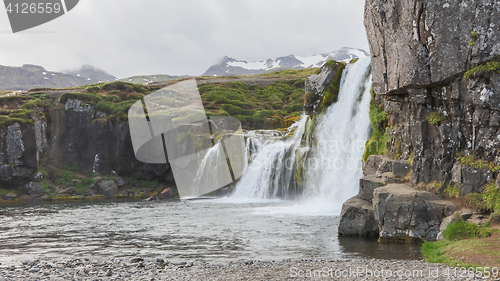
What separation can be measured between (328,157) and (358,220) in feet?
45.8

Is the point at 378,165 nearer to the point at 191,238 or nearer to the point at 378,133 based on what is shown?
the point at 378,133

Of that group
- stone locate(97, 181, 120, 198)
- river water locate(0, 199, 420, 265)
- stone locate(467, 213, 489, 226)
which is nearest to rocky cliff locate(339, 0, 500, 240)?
stone locate(467, 213, 489, 226)

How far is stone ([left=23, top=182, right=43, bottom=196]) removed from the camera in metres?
46.1

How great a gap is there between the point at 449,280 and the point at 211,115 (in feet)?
165

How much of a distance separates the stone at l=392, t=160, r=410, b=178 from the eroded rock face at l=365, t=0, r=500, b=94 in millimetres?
3275

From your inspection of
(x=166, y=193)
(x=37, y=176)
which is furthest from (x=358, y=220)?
(x=37, y=176)

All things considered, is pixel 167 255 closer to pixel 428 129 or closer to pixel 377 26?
pixel 428 129

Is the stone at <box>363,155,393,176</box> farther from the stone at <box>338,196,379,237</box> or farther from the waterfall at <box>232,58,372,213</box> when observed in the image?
the waterfall at <box>232,58,372,213</box>

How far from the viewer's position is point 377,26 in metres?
18.0

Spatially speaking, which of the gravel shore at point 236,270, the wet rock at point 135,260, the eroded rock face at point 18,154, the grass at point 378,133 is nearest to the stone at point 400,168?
the grass at point 378,133

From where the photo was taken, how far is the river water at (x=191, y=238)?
13.7 m

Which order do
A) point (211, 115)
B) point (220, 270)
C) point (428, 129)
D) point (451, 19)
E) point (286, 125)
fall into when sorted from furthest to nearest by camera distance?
point (211, 115), point (286, 125), point (428, 129), point (451, 19), point (220, 270)

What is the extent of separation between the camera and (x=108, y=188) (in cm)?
4747

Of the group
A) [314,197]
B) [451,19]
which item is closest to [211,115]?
[314,197]
